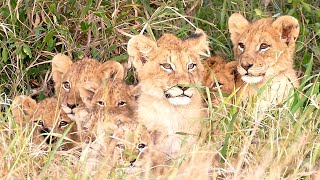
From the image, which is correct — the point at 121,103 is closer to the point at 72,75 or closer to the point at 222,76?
the point at 72,75

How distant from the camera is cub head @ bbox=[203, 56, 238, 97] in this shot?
6.88 metres

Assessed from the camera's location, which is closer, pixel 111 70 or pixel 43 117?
pixel 43 117

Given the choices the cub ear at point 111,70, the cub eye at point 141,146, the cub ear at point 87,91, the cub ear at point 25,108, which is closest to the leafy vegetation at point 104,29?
the cub ear at point 25,108

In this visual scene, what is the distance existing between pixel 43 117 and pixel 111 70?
2.04ft

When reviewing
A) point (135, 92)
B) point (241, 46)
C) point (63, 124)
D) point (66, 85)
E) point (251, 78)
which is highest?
point (241, 46)

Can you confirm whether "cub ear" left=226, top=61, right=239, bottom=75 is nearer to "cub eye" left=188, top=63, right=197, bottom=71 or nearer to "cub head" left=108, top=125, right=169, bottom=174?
"cub eye" left=188, top=63, right=197, bottom=71

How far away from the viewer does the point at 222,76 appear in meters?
6.92

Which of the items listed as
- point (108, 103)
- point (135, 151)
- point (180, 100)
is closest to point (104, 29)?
point (108, 103)

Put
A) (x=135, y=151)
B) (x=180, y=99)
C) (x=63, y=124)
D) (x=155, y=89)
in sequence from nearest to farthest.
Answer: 1. (x=135, y=151)
2. (x=180, y=99)
3. (x=155, y=89)
4. (x=63, y=124)

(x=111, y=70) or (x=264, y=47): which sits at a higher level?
(x=264, y=47)

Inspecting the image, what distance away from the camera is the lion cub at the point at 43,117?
6.70m

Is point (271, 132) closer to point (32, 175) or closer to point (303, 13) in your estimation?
point (32, 175)

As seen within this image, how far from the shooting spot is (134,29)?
24.4ft

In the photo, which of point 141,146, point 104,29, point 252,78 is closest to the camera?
point 141,146
